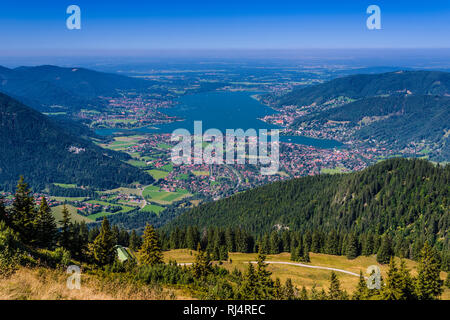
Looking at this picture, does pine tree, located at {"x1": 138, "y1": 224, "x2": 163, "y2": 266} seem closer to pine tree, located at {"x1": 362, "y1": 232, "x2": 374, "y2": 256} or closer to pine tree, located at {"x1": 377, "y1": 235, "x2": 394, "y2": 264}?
pine tree, located at {"x1": 377, "y1": 235, "x2": 394, "y2": 264}

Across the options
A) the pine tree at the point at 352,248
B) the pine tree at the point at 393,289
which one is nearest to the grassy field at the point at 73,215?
the pine tree at the point at 352,248

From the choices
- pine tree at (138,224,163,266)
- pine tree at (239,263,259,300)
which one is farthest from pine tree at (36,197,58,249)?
pine tree at (239,263,259,300)

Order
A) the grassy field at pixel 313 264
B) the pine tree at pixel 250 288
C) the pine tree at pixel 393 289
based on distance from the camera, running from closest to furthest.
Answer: the pine tree at pixel 250 288 → the pine tree at pixel 393 289 → the grassy field at pixel 313 264

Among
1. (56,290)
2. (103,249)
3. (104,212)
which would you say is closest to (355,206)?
(103,249)

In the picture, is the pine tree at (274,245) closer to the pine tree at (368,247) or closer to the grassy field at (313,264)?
the grassy field at (313,264)
